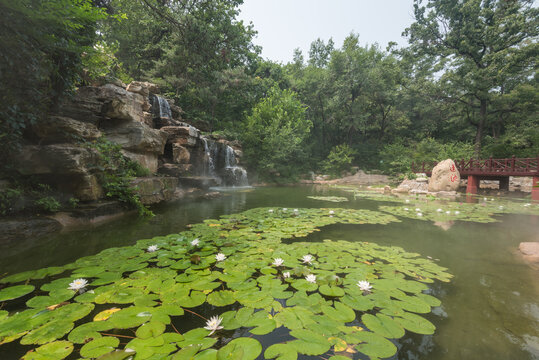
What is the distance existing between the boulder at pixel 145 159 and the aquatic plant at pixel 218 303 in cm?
364

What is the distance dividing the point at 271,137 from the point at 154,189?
1105 cm

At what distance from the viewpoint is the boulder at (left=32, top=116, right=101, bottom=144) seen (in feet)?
11.3

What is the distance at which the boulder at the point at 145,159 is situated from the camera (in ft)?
17.0

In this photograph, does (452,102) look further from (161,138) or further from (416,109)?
(161,138)

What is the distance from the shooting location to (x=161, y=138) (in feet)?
20.2

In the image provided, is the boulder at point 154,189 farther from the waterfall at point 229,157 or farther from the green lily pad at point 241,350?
the waterfall at point 229,157

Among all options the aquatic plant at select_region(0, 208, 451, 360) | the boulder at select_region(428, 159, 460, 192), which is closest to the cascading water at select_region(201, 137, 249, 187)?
the aquatic plant at select_region(0, 208, 451, 360)

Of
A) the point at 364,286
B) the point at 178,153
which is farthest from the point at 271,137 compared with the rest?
the point at 364,286

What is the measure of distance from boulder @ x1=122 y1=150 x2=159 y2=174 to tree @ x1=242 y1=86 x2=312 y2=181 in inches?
360

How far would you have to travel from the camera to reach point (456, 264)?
2.25m

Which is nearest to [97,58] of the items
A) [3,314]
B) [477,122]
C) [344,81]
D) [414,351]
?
[3,314]

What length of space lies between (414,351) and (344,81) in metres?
20.9

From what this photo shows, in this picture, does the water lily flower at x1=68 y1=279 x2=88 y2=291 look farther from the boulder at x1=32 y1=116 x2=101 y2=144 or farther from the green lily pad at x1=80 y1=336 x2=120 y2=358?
the boulder at x1=32 y1=116 x2=101 y2=144

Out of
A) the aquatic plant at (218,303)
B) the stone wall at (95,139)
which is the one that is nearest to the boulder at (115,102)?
the stone wall at (95,139)
